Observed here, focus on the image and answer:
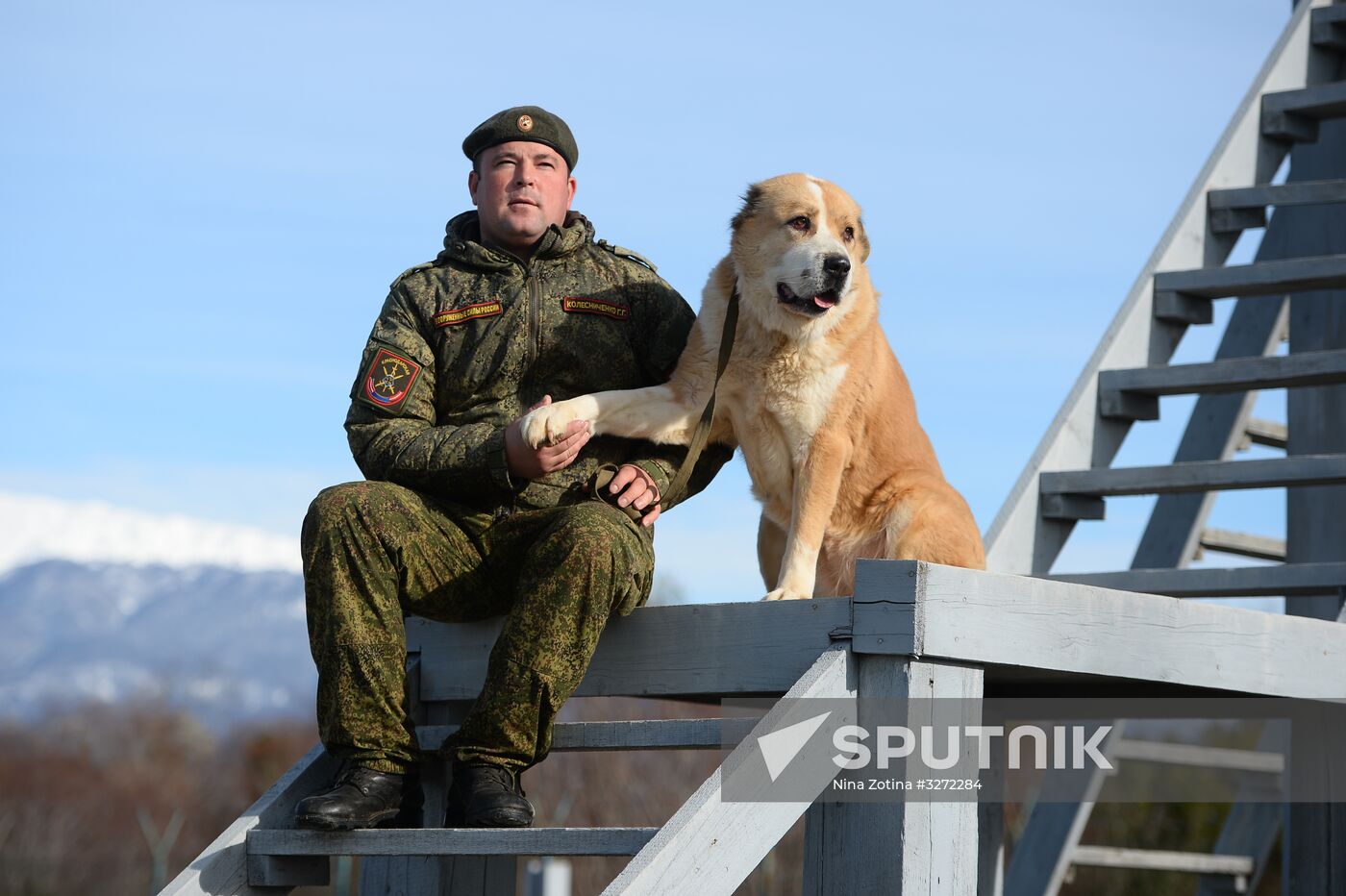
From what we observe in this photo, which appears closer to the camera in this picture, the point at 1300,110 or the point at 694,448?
the point at 694,448

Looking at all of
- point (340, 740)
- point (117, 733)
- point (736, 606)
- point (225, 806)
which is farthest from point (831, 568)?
point (117, 733)

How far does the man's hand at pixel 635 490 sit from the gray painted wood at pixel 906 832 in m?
0.79

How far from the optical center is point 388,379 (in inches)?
138

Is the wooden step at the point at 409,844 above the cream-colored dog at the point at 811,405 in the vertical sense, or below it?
below

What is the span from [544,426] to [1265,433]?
4435 millimetres

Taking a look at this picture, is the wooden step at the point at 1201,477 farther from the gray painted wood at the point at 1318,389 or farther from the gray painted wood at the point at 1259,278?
the gray painted wood at the point at 1318,389

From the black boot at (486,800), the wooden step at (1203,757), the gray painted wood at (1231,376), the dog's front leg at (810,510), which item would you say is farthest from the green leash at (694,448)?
the wooden step at (1203,757)

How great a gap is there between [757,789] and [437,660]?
1.16 meters

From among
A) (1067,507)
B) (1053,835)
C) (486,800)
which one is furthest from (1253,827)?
(486,800)

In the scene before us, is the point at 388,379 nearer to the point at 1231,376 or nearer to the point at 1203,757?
the point at 1231,376

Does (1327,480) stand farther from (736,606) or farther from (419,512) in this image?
(419,512)

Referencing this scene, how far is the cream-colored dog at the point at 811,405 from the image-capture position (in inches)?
140

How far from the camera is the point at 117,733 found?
1673 inches

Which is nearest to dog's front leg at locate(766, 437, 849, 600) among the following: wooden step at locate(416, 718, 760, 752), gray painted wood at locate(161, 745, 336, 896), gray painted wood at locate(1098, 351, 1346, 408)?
wooden step at locate(416, 718, 760, 752)
